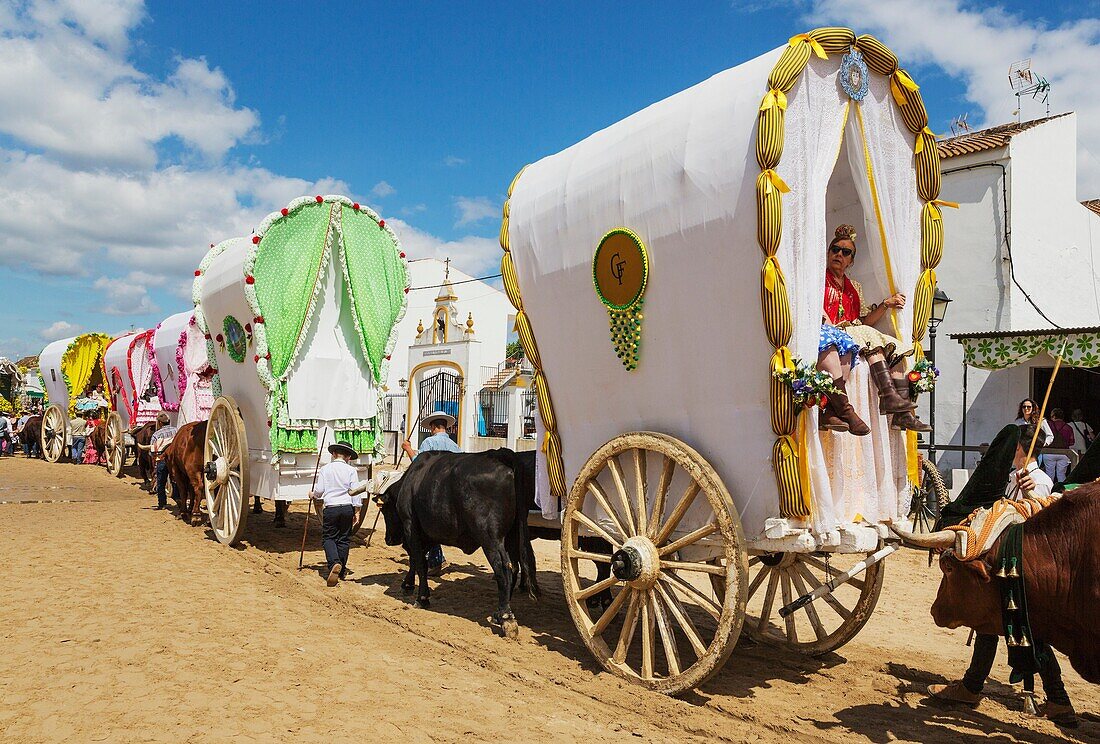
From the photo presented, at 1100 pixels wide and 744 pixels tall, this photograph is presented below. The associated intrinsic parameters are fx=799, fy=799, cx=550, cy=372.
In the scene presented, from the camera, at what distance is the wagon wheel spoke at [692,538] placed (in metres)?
4.38

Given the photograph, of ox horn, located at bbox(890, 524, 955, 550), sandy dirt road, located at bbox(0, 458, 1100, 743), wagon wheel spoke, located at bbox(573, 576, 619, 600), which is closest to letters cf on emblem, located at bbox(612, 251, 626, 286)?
wagon wheel spoke, located at bbox(573, 576, 619, 600)

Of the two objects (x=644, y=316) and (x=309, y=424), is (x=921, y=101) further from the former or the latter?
(x=309, y=424)

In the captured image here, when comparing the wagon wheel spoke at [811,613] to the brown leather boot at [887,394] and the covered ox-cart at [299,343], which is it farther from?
the covered ox-cart at [299,343]

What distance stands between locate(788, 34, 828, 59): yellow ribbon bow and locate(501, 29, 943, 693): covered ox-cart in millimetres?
12

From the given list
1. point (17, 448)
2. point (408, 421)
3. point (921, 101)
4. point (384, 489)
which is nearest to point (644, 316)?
point (921, 101)

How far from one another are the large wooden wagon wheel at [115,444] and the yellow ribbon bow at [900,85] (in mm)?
16725

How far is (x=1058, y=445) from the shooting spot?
10875 mm

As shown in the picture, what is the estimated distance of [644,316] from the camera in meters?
4.89

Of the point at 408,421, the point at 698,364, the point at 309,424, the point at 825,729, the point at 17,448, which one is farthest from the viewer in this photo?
the point at 17,448

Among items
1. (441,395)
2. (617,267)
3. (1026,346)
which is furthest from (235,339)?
(441,395)

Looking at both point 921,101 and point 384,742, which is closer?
point 384,742

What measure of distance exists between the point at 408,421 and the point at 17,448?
47.6 feet

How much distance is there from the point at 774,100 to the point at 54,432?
2198 centimetres

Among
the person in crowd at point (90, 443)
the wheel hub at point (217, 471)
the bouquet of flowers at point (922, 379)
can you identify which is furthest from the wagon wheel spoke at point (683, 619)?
the person in crowd at point (90, 443)
